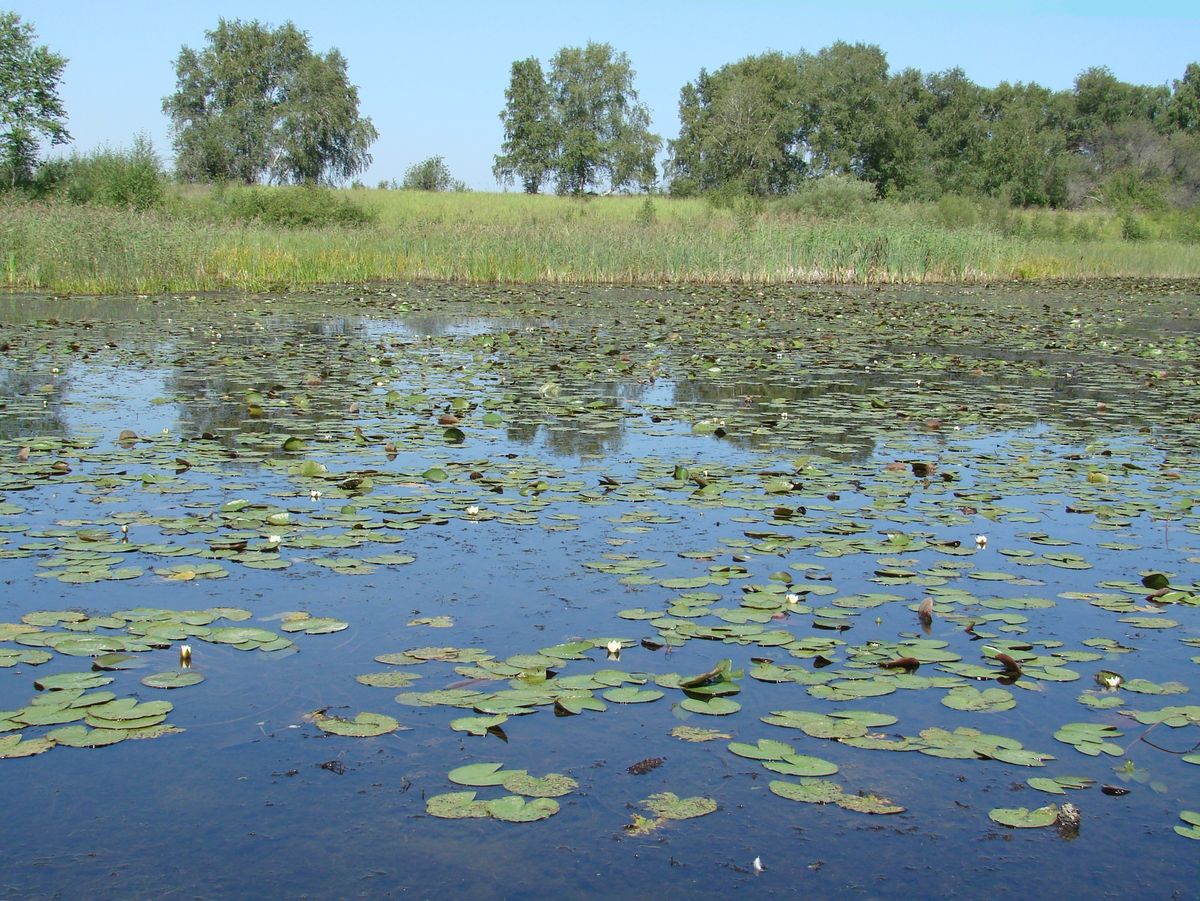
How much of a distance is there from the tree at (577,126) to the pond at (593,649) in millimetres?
53001

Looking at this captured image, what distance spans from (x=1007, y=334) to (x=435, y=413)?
27.5 feet

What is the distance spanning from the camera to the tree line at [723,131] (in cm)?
5038

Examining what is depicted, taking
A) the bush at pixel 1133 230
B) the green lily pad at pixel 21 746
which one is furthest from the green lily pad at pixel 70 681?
the bush at pixel 1133 230

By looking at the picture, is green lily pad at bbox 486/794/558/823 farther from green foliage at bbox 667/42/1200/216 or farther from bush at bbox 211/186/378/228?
green foliage at bbox 667/42/1200/216

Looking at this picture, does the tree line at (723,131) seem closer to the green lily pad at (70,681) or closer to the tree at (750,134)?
the tree at (750,134)

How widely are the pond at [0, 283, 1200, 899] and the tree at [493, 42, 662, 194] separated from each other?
174 feet

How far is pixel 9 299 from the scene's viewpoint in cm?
1523

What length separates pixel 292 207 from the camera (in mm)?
29641

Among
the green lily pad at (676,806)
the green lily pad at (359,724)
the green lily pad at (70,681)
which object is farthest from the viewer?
the green lily pad at (70,681)

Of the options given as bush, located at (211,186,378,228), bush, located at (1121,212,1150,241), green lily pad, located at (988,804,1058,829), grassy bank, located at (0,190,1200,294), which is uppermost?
bush, located at (1121,212,1150,241)

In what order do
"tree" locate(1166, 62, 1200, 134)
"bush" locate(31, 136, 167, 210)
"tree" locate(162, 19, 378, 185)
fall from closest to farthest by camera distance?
"bush" locate(31, 136, 167, 210) → "tree" locate(162, 19, 378, 185) → "tree" locate(1166, 62, 1200, 134)

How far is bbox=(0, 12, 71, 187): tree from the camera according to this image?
31.5 meters

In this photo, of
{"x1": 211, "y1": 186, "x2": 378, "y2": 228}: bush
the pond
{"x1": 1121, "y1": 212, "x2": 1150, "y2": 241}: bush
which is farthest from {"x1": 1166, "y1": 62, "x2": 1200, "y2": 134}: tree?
the pond

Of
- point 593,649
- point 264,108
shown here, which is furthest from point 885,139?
point 593,649
